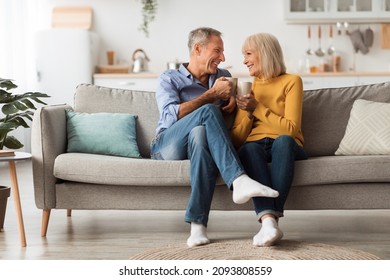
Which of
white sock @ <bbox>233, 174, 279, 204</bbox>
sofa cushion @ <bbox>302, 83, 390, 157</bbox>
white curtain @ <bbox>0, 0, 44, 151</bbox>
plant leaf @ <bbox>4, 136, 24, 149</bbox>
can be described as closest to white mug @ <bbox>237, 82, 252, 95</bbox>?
white sock @ <bbox>233, 174, 279, 204</bbox>

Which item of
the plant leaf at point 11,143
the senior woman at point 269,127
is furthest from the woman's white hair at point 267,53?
the plant leaf at point 11,143

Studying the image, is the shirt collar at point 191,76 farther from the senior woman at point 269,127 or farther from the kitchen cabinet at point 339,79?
the kitchen cabinet at point 339,79

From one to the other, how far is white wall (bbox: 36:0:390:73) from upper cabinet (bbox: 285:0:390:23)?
0.22 m

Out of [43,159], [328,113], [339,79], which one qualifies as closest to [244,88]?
[328,113]

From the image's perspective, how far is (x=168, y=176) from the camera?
11.3 feet

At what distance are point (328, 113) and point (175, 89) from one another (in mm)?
882

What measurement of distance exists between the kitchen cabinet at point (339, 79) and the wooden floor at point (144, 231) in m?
2.88

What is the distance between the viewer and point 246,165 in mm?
3332

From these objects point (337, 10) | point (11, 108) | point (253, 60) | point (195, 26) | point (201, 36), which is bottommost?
point (11, 108)

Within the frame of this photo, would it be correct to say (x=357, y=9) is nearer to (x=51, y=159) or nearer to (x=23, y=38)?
(x=23, y=38)

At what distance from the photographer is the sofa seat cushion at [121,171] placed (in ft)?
11.3

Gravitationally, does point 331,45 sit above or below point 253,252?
above

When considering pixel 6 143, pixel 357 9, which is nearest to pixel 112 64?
pixel 357 9

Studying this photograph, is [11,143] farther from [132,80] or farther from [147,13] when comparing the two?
[147,13]
